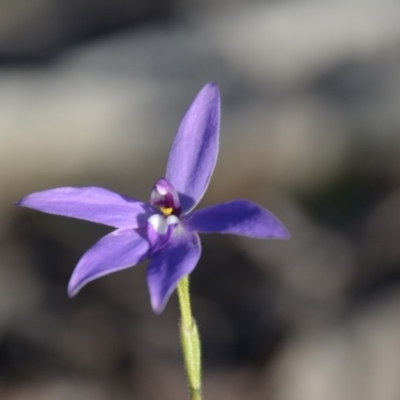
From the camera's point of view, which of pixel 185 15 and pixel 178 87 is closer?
pixel 178 87

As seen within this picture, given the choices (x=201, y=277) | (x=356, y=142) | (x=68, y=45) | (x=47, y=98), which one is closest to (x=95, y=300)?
(x=201, y=277)

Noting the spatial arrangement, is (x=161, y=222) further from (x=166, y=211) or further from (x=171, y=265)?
(x=171, y=265)

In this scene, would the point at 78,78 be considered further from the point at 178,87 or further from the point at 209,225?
the point at 209,225

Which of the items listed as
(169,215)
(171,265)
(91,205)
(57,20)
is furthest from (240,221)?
(57,20)

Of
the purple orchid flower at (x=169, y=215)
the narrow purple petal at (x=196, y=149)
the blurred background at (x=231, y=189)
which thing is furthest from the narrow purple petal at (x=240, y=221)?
the blurred background at (x=231, y=189)

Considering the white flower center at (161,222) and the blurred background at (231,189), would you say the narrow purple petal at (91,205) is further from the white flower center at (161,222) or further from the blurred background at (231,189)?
the blurred background at (231,189)

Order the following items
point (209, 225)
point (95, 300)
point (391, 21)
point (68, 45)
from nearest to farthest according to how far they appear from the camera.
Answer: point (209, 225)
point (95, 300)
point (391, 21)
point (68, 45)

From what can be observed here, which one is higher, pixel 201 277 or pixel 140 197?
pixel 140 197
